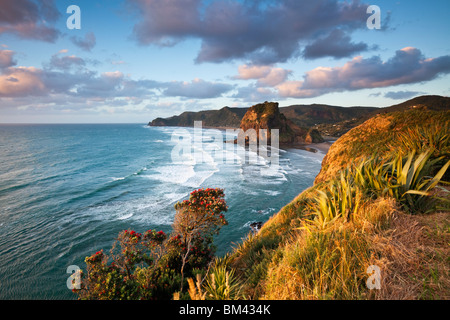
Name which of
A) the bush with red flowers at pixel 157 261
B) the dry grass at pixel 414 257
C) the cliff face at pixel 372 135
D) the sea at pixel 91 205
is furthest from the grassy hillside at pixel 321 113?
the dry grass at pixel 414 257

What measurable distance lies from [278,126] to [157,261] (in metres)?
73.8

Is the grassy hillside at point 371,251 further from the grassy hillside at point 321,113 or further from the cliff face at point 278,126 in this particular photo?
the grassy hillside at point 321,113

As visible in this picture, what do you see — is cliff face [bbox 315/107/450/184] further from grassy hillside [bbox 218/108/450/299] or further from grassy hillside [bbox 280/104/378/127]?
grassy hillside [bbox 280/104/378/127]

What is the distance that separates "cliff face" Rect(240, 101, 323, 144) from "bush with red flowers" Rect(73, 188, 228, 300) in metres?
68.2

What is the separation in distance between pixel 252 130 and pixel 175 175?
54.0 m

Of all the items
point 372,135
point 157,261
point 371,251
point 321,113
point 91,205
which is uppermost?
point 321,113

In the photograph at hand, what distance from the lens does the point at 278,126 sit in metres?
74.9

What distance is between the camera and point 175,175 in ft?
95.9

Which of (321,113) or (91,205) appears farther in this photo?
(321,113)

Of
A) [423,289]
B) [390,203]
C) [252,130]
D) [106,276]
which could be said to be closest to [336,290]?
[423,289]

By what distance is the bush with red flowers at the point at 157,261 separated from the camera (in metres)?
5.11

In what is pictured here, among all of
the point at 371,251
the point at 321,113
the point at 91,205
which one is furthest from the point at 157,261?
the point at 321,113

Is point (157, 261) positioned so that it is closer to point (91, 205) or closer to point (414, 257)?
point (414, 257)
